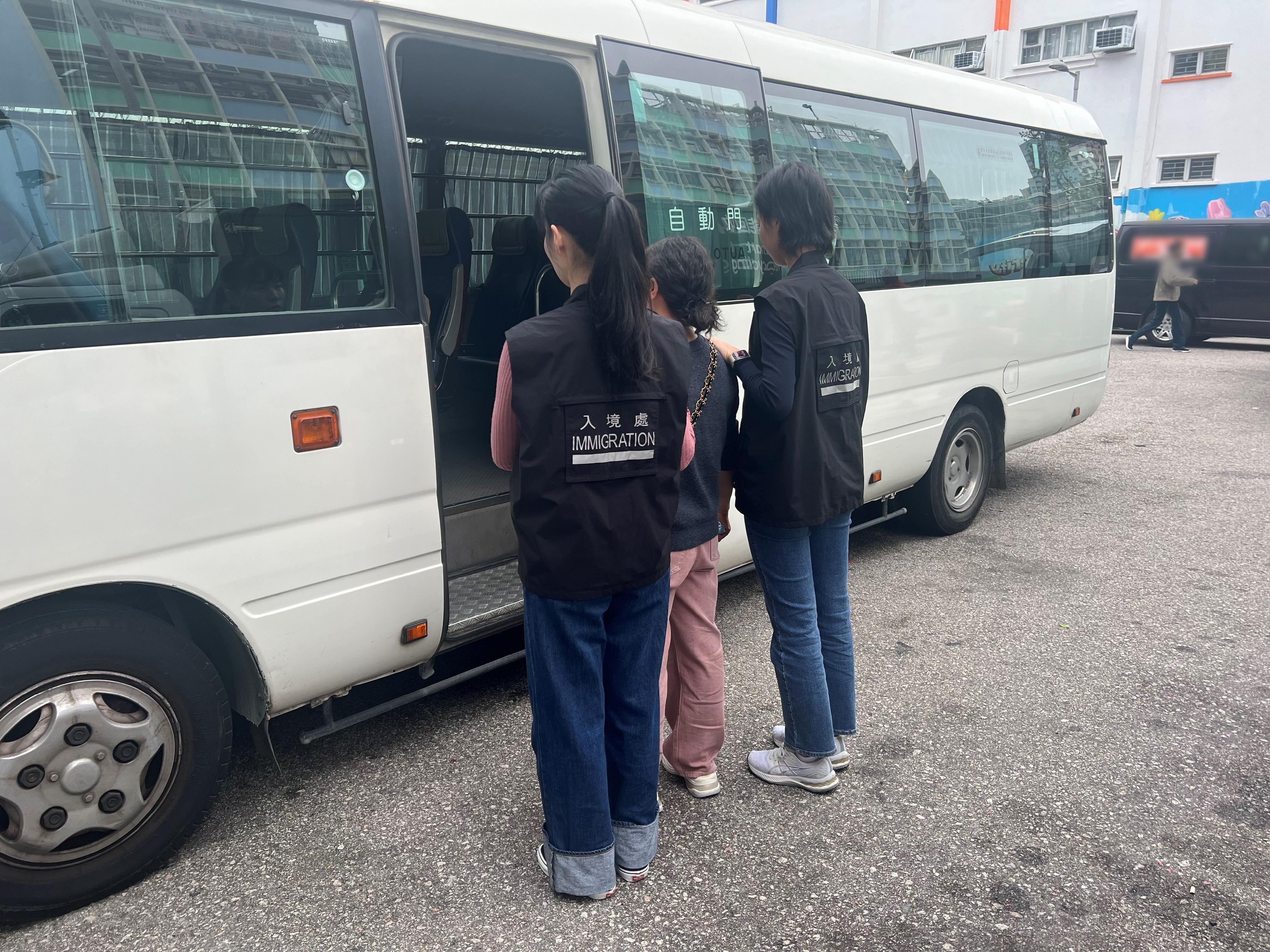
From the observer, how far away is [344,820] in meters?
3.11

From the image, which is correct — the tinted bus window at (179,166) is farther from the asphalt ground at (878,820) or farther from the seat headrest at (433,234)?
the seat headrest at (433,234)

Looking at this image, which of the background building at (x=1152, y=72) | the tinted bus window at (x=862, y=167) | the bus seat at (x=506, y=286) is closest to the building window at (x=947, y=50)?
the background building at (x=1152, y=72)

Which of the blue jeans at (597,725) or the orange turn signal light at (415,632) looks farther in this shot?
the orange turn signal light at (415,632)

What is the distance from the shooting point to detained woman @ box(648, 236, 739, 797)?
277 cm

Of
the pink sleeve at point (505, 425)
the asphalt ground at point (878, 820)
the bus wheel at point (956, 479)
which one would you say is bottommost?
the asphalt ground at point (878, 820)

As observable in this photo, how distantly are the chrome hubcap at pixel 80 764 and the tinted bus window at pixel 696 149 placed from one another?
2377mm

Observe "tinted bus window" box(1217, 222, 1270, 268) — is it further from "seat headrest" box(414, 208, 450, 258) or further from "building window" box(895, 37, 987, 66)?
"building window" box(895, 37, 987, 66)

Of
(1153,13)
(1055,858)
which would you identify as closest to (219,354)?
(1055,858)

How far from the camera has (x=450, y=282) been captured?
546 cm

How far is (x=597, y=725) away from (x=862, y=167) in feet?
11.5

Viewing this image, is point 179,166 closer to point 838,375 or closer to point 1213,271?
point 838,375

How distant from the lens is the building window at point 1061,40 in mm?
27516

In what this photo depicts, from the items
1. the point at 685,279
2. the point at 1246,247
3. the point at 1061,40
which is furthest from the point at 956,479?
the point at 1061,40

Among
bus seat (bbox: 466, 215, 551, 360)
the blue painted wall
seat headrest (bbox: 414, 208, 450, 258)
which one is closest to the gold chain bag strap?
seat headrest (bbox: 414, 208, 450, 258)
